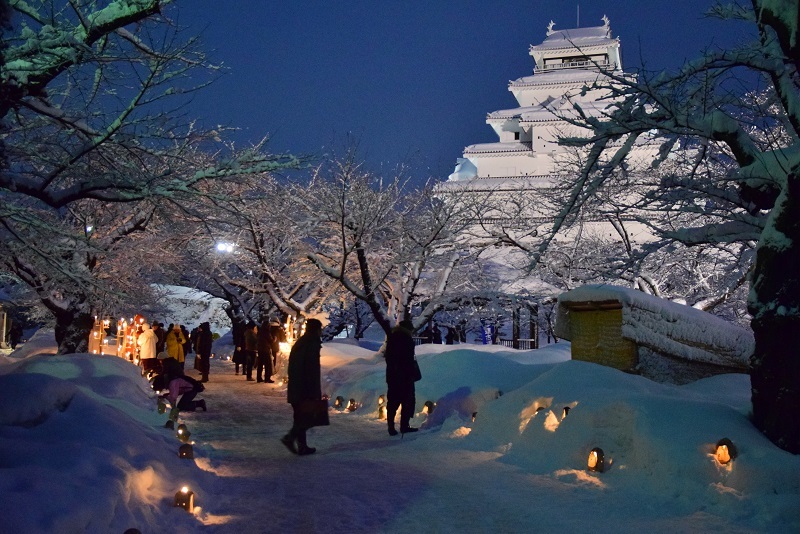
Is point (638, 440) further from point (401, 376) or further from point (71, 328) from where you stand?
point (71, 328)

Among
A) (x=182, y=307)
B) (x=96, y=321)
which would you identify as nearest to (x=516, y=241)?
(x=96, y=321)

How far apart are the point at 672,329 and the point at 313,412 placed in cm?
705

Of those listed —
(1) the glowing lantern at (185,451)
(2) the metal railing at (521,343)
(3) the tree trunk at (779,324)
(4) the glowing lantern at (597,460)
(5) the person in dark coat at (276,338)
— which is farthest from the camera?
(2) the metal railing at (521,343)

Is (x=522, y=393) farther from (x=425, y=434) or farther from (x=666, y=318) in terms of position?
(x=666, y=318)

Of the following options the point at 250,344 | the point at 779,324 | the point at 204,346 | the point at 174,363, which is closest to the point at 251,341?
the point at 250,344

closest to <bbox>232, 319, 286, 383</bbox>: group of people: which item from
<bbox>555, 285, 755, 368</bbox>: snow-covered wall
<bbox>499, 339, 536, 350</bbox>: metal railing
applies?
<bbox>555, 285, 755, 368</bbox>: snow-covered wall

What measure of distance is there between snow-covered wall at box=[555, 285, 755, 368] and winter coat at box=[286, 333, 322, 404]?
5.72 meters

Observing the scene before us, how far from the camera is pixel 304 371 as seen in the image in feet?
33.2

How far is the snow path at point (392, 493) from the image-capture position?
616 centimetres

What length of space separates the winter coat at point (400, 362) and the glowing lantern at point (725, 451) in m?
5.53

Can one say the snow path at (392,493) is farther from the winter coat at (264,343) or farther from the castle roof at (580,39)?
the castle roof at (580,39)

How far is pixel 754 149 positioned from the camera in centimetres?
779

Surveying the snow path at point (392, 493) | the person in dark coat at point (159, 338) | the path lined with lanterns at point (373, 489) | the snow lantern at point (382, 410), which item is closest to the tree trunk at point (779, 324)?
the snow path at point (392, 493)

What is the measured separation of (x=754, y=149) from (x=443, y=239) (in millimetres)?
15046
